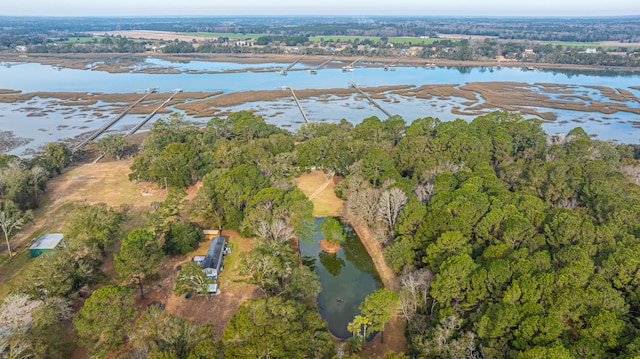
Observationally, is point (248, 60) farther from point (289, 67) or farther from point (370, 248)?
point (370, 248)

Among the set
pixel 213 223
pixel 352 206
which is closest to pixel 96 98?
pixel 213 223

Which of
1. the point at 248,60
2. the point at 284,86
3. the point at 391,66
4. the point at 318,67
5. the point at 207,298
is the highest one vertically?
the point at 248,60

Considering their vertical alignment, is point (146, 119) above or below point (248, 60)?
below

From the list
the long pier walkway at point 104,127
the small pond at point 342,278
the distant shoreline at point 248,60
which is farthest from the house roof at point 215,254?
the distant shoreline at point 248,60

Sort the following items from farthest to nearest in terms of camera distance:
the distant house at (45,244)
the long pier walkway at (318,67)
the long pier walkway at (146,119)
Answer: the long pier walkway at (318,67)
the long pier walkway at (146,119)
the distant house at (45,244)

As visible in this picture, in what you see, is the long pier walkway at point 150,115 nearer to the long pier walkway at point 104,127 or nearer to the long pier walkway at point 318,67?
the long pier walkway at point 104,127

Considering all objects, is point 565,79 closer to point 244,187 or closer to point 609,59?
point 609,59

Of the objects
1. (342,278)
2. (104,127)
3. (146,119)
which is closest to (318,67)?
(146,119)
